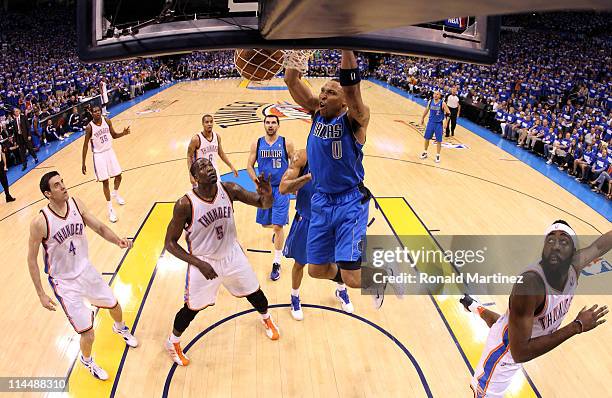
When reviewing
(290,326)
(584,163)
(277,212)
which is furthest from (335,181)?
(584,163)

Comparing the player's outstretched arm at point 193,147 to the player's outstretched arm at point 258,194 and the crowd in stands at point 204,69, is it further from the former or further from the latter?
the crowd in stands at point 204,69

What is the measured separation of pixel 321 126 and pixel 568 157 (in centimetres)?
944

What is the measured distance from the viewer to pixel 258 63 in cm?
247

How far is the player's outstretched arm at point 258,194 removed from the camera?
3.38 metres

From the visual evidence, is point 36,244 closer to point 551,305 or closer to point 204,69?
point 551,305

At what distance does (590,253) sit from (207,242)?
9.57 ft

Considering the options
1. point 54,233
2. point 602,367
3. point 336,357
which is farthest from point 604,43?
point 54,233

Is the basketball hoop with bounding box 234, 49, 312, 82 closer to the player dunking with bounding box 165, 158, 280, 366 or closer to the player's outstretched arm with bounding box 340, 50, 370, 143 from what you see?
the player's outstretched arm with bounding box 340, 50, 370, 143

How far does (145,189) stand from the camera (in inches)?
342

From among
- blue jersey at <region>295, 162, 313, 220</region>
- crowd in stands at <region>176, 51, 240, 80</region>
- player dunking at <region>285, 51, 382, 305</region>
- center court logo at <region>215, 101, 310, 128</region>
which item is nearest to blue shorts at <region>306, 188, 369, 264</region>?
player dunking at <region>285, 51, 382, 305</region>

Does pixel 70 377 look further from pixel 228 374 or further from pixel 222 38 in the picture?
pixel 222 38

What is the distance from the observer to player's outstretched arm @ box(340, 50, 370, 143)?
243 centimetres

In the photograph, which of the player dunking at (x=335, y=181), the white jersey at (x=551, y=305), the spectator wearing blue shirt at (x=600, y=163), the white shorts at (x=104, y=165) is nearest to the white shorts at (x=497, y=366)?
the white jersey at (x=551, y=305)

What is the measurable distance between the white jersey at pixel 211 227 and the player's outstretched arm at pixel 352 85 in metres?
1.45
